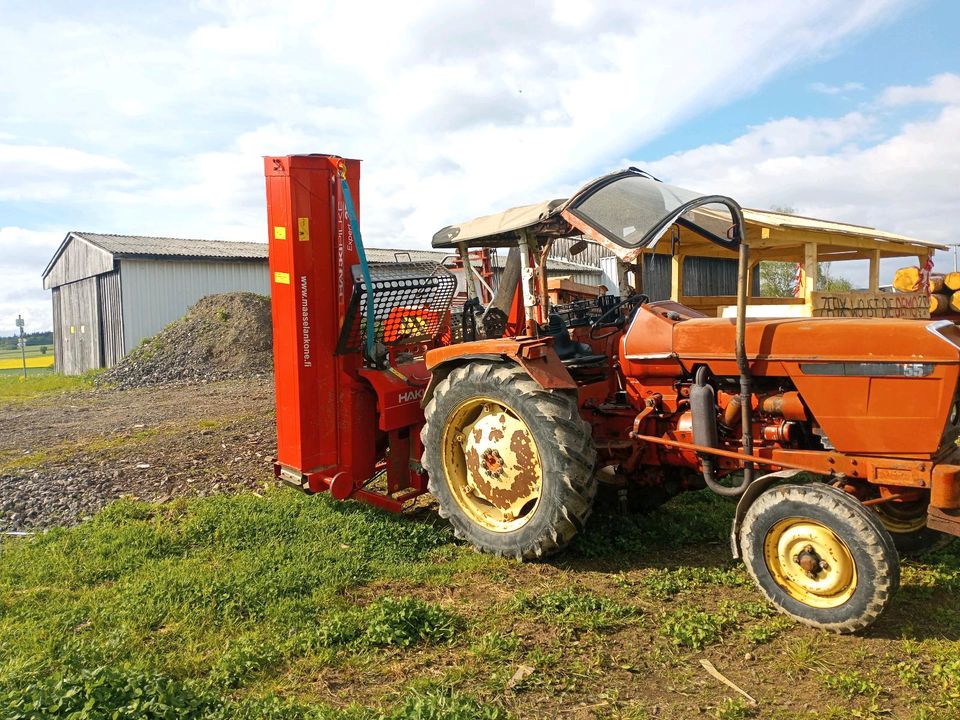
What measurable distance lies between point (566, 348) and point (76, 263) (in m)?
25.0

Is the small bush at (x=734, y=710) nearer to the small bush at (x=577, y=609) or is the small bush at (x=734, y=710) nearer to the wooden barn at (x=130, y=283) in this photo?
the small bush at (x=577, y=609)

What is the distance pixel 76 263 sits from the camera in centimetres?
2461

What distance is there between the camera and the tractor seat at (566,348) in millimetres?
4770

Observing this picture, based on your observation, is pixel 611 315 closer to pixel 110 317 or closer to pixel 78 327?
pixel 110 317

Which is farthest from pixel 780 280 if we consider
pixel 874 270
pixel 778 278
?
pixel 874 270

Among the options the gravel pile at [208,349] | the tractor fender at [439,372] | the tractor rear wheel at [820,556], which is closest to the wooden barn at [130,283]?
the gravel pile at [208,349]

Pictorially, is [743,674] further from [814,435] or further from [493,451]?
[493,451]

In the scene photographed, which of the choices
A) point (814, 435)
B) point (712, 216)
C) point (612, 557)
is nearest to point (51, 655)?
point (612, 557)

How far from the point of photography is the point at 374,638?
11.0ft

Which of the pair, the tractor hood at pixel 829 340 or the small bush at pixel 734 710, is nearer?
the small bush at pixel 734 710

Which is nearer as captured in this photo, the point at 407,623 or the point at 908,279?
the point at 407,623

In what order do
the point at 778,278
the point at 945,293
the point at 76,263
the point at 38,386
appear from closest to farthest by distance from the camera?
the point at 945,293 → the point at 38,386 → the point at 778,278 → the point at 76,263

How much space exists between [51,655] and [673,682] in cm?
276

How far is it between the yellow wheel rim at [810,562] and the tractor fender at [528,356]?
1.41m
